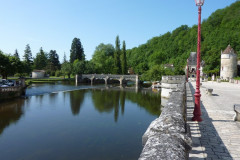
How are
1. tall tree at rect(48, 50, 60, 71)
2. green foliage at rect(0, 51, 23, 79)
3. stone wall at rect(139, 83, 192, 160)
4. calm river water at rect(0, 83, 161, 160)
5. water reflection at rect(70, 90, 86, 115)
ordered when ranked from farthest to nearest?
tall tree at rect(48, 50, 60, 71)
green foliage at rect(0, 51, 23, 79)
water reflection at rect(70, 90, 86, 115)
calm river water at rect(0, 83, 161, 160)
stone wall at rect(139, 83, 192, 160)

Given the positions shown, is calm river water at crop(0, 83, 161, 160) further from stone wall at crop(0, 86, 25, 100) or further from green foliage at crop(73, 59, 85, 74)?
green foliage at crop(73, 59, 85, 74)

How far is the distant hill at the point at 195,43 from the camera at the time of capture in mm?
61969

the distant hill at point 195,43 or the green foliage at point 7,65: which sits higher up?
the distant hill at point 195,43

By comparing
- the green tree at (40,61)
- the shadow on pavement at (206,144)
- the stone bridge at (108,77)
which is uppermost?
the green tree at (40,61)

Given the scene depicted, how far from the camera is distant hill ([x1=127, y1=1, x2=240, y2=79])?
62.0 m

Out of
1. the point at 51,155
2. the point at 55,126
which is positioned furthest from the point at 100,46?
the point at 51,155

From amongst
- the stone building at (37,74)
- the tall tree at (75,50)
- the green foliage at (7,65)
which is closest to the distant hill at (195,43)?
the tall tree at (75,50)

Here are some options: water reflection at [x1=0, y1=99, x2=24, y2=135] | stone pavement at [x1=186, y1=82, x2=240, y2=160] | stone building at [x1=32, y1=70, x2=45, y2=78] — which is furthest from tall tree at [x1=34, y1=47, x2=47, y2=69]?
stone pavement at [x1=186, y1=82, x2=240, y2=160]

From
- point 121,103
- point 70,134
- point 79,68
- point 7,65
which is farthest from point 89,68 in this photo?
point 70,134

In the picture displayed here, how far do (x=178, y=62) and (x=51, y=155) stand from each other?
244ft

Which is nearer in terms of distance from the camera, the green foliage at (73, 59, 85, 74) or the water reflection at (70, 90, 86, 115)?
the water reflection at (70, 90, 86, 115)

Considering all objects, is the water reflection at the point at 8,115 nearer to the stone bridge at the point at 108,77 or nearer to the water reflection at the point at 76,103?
the water reflection at the point at 76,103

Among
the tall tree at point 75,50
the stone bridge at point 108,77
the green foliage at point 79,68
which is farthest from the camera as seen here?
the tall tree at point 75,50

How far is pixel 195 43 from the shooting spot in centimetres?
7838
